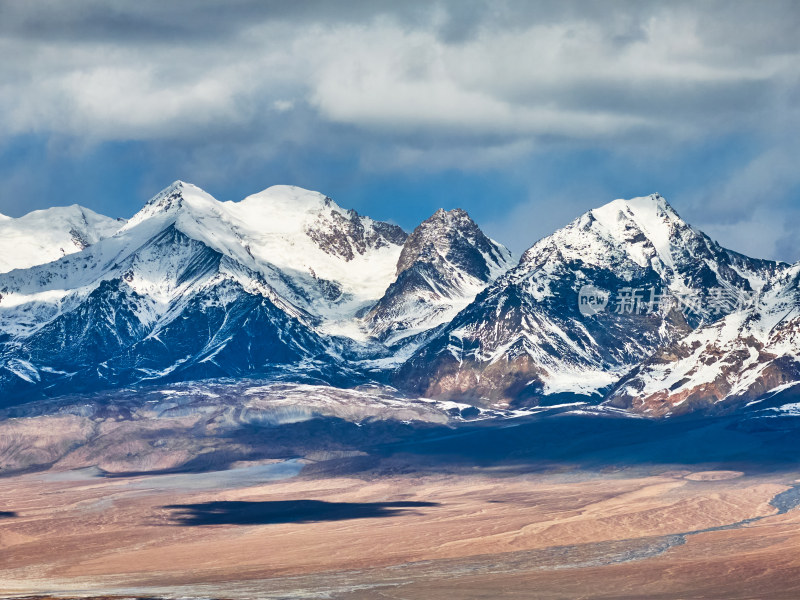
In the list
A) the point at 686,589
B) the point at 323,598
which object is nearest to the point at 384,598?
the point at 323,598

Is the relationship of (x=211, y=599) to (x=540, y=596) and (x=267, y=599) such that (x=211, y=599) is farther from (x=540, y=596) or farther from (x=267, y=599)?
(x=540, y=596)

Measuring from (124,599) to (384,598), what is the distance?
30839mm

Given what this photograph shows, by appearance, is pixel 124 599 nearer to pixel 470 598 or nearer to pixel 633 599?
pixel 470 598

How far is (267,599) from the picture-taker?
200 meters

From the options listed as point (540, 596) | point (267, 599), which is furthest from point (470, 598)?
point (267, 599)

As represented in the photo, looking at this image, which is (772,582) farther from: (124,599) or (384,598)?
(124,599)

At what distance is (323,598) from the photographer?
199 metres

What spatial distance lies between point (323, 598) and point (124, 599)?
23524 millimetres

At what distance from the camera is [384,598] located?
19725 centimetres

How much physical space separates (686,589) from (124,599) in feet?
216

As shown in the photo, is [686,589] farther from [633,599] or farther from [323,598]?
[323,598]

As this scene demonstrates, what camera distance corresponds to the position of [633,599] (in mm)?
189625

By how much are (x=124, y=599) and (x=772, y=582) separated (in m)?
76.0

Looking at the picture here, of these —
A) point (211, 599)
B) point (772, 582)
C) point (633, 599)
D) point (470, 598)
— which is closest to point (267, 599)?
point (211, 599)
